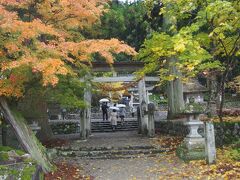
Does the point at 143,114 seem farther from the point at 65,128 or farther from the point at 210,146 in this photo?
the point at 210,146

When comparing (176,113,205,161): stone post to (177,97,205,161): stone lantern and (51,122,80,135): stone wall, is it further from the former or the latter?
(51,122,80,135): stone wall

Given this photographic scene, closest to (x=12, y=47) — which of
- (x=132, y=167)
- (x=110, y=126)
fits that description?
(x=132, y=167)

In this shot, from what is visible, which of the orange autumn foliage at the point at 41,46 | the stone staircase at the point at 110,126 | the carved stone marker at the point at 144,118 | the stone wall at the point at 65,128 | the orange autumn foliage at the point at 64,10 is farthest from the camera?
the stone staircase at the point at 110,126

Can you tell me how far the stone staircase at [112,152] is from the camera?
13.1 metres

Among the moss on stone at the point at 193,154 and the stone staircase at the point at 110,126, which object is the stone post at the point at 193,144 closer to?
the moss on stone at the point at 193,154

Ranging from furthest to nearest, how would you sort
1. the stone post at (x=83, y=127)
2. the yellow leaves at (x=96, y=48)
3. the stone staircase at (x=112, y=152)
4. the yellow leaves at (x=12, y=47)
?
the stone post at (x=83, y=127) < the stone staircase at (x=112, y=152) < the yellow leaves at (x=96, y=48) < the yellow leaves at (x=12, y=47)

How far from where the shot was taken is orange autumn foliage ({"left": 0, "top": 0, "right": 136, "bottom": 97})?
25.2 feet

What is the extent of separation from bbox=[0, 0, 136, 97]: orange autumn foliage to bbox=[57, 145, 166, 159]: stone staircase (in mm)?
4581

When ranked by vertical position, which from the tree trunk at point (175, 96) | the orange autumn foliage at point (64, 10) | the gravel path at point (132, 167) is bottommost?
the gravel path at point (132, 167)

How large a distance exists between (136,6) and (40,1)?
8.63 m

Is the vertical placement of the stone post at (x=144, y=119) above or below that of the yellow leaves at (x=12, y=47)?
below

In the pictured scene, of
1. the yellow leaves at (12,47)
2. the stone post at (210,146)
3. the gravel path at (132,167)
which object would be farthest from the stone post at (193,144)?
the yellow leaves at (12,47)

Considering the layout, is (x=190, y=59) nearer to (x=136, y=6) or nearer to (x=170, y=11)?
(x=170, y=11)

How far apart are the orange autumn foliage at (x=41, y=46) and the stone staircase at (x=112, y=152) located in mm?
4581
